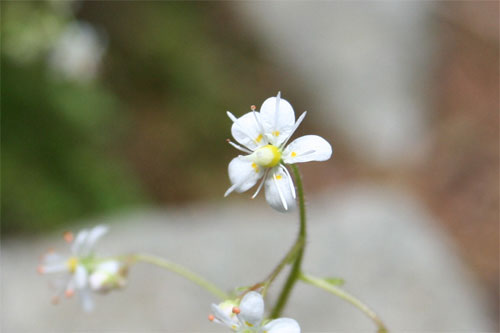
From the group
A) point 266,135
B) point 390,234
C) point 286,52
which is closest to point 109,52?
point 286,52

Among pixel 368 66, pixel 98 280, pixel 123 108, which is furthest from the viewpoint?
pixel 368 66

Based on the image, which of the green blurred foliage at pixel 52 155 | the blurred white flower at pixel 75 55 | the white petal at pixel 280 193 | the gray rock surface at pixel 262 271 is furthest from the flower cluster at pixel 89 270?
the blurred white flower at pixel 75 55

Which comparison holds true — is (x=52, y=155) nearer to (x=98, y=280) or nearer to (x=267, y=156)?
(x=98, y=280)

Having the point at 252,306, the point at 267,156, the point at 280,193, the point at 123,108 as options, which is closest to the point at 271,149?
the point at 267,156

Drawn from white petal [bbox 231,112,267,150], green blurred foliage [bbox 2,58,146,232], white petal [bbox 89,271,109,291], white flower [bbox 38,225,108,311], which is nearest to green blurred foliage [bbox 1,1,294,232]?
green blurred foliage [bbox 2,58,146,232]

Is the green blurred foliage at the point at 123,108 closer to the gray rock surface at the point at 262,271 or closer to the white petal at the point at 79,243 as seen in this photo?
the gray rock surface at the point at 262,271

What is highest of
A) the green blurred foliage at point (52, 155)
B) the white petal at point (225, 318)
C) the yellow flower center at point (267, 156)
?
the yellow flower center at point (267, 156)
